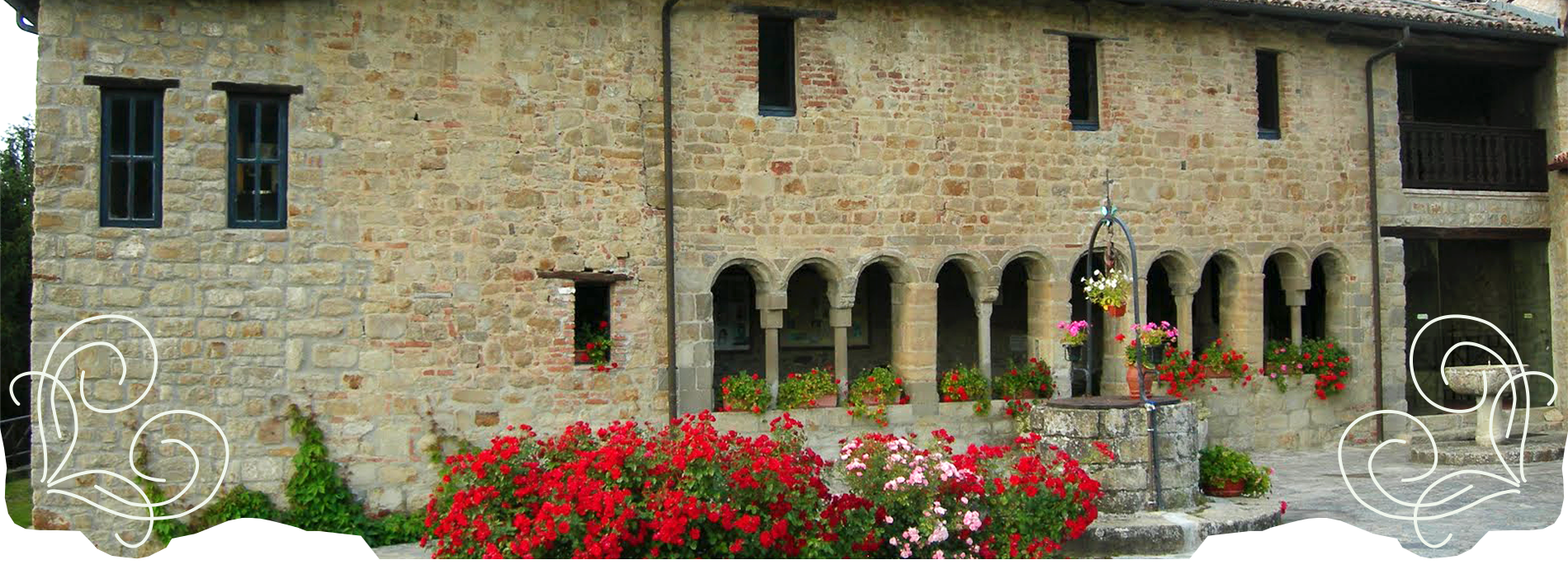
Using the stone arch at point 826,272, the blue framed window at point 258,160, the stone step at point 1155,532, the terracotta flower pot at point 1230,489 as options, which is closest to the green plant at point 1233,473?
the terracotta flower pot at point 1230,489

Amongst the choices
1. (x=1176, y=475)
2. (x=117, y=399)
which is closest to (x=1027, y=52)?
(x=1176, y=475)

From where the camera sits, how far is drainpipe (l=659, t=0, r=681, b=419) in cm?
1149

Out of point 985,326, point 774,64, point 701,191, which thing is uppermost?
point 774,64

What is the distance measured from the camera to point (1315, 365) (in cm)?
1440

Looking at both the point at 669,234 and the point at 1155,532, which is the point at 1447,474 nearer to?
the point at 1155,532

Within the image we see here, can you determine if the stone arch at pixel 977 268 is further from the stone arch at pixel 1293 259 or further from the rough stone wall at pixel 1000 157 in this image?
the stone arch at pixel 1293 259

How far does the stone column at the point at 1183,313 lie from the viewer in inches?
551

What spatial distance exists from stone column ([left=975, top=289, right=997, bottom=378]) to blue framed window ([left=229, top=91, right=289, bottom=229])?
683cm

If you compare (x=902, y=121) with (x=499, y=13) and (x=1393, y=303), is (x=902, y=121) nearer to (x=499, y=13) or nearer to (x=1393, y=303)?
(x=499, y=13)

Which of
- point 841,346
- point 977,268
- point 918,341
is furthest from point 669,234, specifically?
point 977,268

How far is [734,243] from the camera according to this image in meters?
11.9

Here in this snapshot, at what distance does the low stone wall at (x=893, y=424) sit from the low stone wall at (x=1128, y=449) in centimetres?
268

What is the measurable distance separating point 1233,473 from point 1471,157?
7.49 metres

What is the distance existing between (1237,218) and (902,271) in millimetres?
4268
